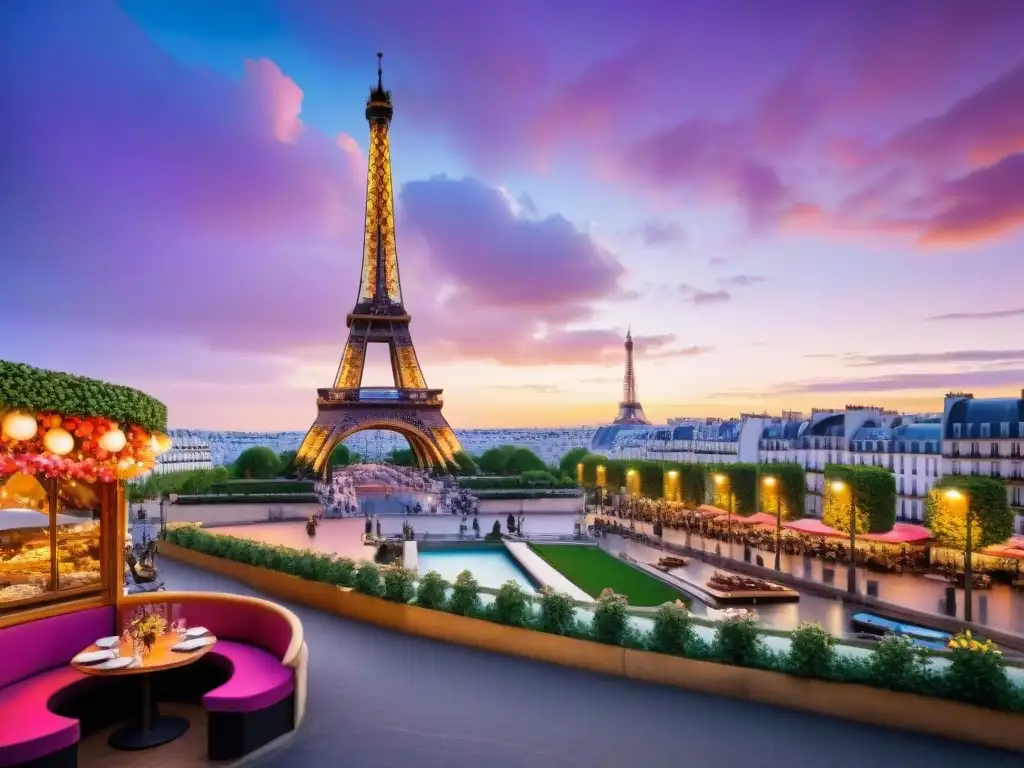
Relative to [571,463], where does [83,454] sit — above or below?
above

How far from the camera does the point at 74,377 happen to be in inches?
291

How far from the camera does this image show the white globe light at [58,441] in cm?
697

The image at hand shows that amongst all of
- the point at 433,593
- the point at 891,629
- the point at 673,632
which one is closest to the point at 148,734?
the point at 433,593

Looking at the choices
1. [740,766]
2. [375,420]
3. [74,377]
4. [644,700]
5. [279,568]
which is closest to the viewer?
[740,766]

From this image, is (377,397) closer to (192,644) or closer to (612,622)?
(612,622)

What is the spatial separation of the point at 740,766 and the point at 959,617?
12886 mm

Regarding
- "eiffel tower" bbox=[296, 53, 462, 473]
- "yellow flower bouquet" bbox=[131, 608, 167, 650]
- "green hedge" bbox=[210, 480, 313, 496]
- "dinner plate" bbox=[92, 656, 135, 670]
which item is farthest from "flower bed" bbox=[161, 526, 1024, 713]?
"eiffel tower" bbox=[296, 53, 462, 473]

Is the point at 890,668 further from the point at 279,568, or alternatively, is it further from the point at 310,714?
the point at 279,568

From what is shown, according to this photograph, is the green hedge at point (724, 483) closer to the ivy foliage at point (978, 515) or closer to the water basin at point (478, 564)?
the ivy foliage at point (978, 515)

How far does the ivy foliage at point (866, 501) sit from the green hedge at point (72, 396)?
22.2 meters

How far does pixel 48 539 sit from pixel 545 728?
20.4 feet

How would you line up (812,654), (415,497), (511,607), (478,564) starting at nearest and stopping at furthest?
(812,654) < (511,607) < (478,564) < (415,497)

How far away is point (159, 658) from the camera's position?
7.27m

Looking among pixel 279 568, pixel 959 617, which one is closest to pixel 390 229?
pixel 279 568
